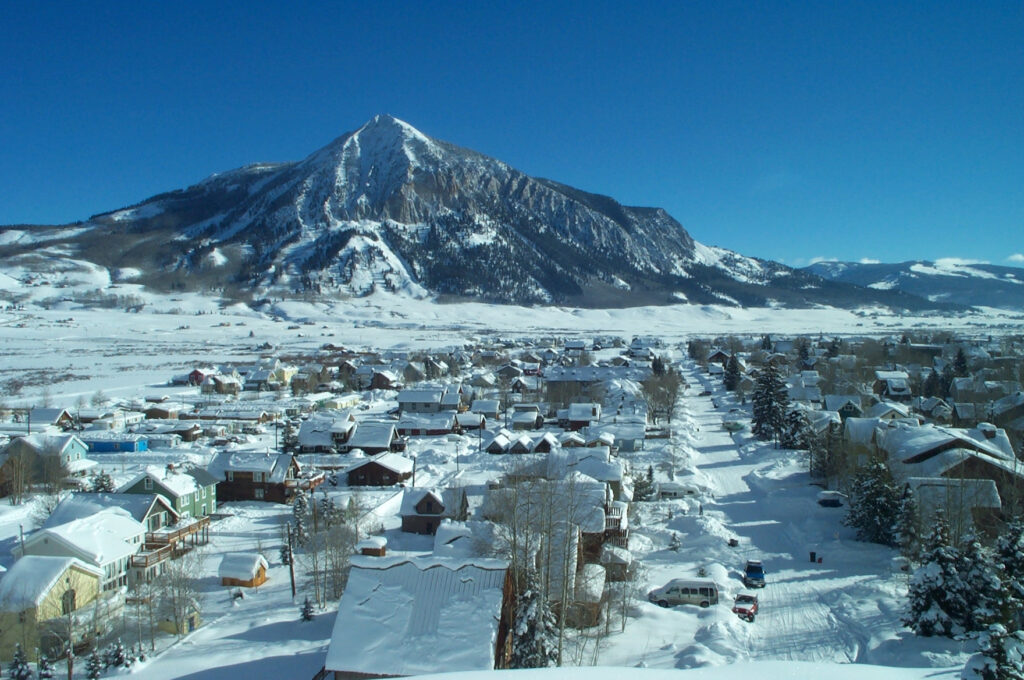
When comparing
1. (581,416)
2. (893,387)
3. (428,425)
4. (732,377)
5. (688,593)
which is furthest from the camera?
(732,377)

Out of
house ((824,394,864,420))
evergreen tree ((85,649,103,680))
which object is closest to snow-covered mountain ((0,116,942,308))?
house ((824,394,864,420))

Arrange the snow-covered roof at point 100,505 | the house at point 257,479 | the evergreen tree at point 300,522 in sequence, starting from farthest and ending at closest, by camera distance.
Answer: the house at point 257,479
the evergreen tree at point 300,522
the snow-covered roof at point 100,505

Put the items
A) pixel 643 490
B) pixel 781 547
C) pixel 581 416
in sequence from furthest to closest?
pixel 581 416, pixel 643 490, pixel 781 547

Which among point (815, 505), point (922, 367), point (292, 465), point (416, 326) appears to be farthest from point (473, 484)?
point (416, 326)

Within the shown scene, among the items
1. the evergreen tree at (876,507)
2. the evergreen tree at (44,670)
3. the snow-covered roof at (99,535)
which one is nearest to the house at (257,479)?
the snow-covered roof at (99,535)

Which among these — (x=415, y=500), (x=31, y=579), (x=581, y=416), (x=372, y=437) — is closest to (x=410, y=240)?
(x=581, y=416)

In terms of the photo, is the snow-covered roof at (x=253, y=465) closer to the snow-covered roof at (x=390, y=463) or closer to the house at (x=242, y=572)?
the snow-covered roof at (x=390, y=463)

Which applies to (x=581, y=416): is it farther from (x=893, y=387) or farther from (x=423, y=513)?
(x=893, y=387)
